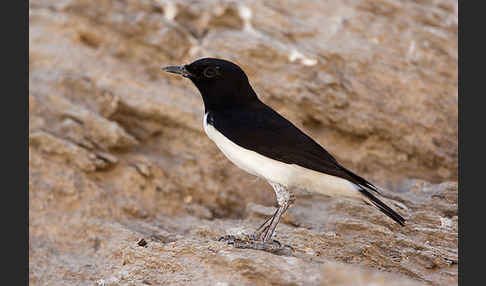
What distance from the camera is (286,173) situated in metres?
5.74

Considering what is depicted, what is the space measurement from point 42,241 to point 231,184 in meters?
3.18

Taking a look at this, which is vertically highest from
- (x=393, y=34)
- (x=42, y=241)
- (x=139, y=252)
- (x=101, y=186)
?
(x=393, y=34)

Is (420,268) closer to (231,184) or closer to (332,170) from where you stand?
(332,170)

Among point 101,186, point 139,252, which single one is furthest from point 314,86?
point 139,252

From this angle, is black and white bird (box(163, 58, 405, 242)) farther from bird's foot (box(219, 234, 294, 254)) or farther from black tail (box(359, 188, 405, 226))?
bird's foot (box(219, 234, 294, 254))

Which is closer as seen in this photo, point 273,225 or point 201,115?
point 273,225

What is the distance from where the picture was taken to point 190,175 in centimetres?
881

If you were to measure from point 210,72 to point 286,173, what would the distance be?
1.56m

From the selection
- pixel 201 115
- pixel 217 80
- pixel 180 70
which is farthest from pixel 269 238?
pixel 201 115

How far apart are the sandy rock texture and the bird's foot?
0.87m

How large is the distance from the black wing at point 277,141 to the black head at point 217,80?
28 centimetres

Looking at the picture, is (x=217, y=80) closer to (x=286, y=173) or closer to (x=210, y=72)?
(x=210, y=72)

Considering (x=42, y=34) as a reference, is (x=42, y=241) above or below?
below

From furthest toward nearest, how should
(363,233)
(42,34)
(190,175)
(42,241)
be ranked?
1. (42,34)
2. (190,175)
3. (42,241)
4. (363,233)
